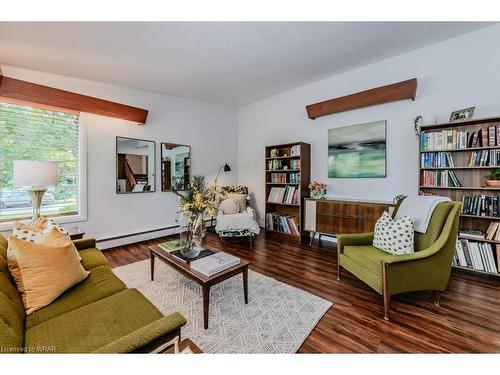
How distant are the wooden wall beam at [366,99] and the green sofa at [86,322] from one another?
140 inches

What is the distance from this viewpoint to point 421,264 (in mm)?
1845

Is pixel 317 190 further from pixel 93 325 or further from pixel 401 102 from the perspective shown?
pixel 93 325

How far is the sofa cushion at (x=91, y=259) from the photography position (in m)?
1.87

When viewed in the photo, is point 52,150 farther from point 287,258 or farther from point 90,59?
point 287,258

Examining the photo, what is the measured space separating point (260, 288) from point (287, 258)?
3.08 feet

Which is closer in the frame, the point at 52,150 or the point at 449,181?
the point at 449,181

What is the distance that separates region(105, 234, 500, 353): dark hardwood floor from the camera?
151 centimetres

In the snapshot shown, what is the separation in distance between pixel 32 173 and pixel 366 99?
13.9 feet

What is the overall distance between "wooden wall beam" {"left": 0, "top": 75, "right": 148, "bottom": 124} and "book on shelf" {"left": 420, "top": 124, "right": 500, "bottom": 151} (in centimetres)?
420

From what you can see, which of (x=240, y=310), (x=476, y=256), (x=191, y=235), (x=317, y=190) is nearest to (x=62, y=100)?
(x=191, y=235)

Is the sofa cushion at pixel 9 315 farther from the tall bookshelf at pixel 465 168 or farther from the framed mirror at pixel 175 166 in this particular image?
the tall bookshelf at pixel 465 168
